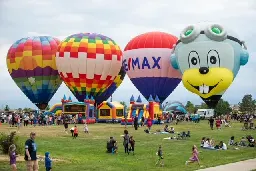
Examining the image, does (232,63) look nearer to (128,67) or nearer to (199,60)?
(199,60)

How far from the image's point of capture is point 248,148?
2569 centimetres

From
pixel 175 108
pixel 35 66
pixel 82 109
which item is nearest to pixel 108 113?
pixel 82 109

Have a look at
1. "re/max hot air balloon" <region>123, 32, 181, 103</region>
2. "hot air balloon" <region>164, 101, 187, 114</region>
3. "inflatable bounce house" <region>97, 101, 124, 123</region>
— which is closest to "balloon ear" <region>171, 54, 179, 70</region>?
"re/max hot air balloon" <region>123, 32, 181, 103</region>

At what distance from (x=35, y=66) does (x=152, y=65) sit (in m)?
14.6

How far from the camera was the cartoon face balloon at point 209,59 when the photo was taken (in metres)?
43.9

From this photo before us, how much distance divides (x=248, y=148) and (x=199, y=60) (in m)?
19.6

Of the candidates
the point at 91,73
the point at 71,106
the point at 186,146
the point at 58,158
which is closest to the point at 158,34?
the point at 91,73

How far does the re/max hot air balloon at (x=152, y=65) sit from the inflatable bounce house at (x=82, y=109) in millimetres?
6281

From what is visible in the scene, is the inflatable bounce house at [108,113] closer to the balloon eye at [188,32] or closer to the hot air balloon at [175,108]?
the balloon eye at [188,32]

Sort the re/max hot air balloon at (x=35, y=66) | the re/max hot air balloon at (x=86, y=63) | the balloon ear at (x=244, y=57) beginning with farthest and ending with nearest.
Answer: the re/max hot air balloon at (x=35, y=66) < the re/max hot air balloon at (x=86, y=63) < the balloon ear at (x=244, y=57)

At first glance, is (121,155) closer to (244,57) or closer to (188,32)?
(188,32)

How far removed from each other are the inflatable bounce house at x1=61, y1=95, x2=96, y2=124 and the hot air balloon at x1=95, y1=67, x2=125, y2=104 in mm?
3894

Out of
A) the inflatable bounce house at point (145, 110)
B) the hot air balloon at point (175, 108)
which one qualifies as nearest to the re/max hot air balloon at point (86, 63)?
the inflatable bounce house at point (145, 110)

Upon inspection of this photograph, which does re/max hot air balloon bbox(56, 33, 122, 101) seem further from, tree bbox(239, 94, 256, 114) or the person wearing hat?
tree bbox(239, 94, 256, 114)
